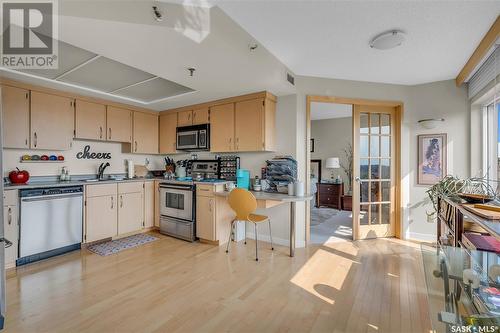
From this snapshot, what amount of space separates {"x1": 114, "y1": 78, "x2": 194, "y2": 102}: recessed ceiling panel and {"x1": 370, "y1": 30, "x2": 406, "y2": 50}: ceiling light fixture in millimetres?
2453

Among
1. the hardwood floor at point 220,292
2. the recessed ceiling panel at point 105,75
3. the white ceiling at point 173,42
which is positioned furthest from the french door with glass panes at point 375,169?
the recessed ceiling panel at point 105,75

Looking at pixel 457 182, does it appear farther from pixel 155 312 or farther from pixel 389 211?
pixel 155 312

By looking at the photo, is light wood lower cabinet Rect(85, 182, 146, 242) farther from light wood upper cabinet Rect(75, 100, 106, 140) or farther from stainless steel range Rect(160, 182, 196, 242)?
light wood upper cabinet Rect(75, 100, 106, 140)

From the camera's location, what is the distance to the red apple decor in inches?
116

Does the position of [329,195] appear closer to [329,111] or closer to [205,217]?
[329,111]

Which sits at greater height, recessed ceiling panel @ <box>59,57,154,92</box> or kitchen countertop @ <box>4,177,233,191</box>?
recessed ceiling panel @ <box>59,57,154,92</box>

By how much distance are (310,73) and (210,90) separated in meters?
Result: 1.46

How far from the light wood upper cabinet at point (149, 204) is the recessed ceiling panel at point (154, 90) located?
58.7 inches

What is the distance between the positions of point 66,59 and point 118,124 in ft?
5.21

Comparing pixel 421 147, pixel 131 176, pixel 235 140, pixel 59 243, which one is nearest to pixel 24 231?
pixel 59 243

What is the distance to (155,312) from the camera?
6.23ft

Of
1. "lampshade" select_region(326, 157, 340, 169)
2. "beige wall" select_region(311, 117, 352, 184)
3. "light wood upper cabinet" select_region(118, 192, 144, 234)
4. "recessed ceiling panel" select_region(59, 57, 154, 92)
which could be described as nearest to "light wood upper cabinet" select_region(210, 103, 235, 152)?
"recessed ceiling panel" select_region(59, 57, 154, 92)

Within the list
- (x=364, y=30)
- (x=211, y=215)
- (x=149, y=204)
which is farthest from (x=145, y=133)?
(x=364, y=30)

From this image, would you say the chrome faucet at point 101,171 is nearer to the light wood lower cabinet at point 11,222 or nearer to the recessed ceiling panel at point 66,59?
the light wood lower cabinet at point 11,222
